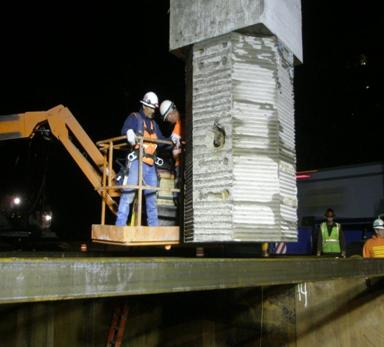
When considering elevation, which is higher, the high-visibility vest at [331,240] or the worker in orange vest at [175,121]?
the worker in orange vest at [175,121]

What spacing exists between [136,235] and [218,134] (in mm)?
1477

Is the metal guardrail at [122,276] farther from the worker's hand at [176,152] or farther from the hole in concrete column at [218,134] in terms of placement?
the worker's hand at [176,152]

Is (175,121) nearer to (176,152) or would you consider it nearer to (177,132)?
(177,132)

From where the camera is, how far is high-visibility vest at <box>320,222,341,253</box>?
888cm

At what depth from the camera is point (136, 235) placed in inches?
186

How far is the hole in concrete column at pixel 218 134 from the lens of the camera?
4543 millimetres

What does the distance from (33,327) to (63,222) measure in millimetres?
10787

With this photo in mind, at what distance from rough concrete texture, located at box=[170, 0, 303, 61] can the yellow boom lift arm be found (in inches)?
87.6

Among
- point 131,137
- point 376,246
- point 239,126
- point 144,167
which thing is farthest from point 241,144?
point 376,246

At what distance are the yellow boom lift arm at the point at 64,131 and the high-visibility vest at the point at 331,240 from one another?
17.0ft

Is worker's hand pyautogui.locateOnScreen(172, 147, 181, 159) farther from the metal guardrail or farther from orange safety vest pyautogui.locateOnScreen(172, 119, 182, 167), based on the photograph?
the metal guardrail

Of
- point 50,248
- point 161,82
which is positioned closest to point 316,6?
point 161,82

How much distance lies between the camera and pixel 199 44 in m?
4.87

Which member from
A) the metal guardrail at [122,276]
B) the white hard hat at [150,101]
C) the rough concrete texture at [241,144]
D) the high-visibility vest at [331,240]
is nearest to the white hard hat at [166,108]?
the white hard hat at [150,101]
